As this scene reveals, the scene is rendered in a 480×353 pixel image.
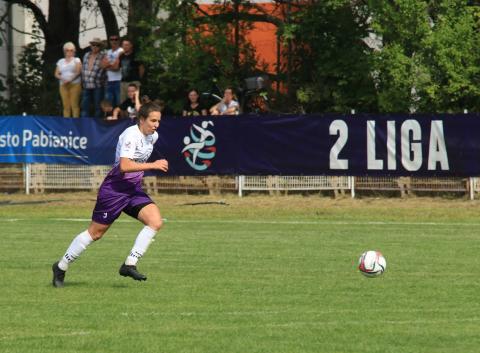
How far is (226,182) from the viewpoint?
91.2 ft

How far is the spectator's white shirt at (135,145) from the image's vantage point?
12898 mm

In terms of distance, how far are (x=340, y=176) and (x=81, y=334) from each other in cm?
1710

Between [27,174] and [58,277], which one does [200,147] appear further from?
[58,277]

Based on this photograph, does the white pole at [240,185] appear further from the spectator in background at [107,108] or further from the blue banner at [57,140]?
the spectator in background at [107,108]

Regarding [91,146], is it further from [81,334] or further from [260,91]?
[81,334]

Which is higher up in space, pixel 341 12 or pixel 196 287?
pixel 341 12

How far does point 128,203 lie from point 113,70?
16336 millimetres

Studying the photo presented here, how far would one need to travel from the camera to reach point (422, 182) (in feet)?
85.8

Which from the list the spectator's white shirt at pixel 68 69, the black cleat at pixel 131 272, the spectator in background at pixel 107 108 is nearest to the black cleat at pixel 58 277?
the black cleat at pixel 131 272

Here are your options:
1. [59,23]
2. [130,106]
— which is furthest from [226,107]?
[59,23]

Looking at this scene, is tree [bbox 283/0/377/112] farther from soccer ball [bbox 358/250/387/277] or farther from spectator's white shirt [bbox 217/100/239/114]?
soccer ball [bbox 358/250/387/277]

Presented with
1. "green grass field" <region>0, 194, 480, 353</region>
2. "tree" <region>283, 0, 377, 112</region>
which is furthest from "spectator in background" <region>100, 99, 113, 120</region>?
"green grass field" <region>0, 194, 480, 353</region>

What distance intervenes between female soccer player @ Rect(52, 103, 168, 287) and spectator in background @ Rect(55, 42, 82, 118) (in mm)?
16861

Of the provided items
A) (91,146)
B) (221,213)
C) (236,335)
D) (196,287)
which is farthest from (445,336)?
(91,146)
